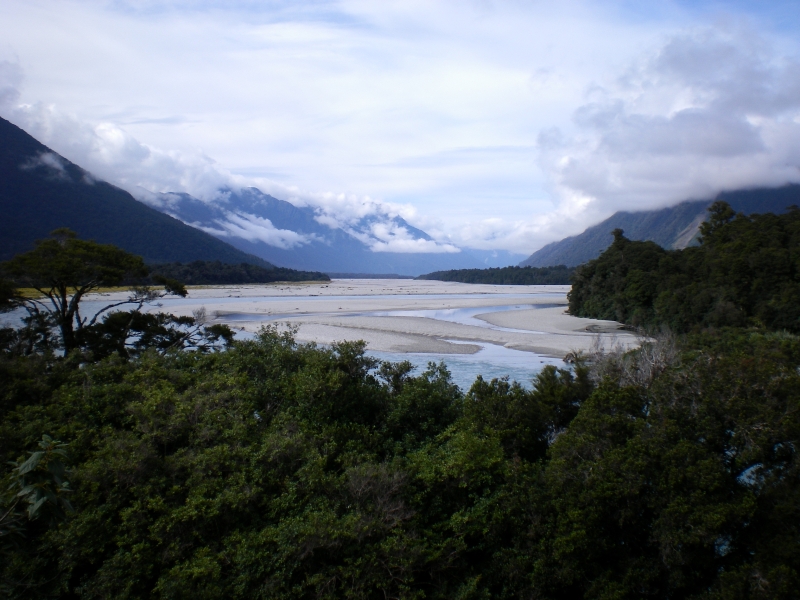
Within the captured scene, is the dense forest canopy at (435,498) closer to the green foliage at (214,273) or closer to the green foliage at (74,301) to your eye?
the green foliage at (74,301)

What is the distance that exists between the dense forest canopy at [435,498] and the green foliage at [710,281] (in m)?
26.1

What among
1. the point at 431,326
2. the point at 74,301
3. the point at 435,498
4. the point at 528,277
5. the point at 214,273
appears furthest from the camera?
the point at 528,277

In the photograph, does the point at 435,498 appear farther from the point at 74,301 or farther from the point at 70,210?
the point at 70,210

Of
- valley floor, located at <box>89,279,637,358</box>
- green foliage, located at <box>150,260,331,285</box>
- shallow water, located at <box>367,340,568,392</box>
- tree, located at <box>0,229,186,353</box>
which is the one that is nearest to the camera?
tree, located at <box>0,229,186,353</box>

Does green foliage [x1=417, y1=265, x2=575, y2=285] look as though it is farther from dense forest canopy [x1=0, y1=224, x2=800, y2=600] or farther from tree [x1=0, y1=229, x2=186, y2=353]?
dense forest canopy [x1=0, y1=224, x2=800, y2=600]

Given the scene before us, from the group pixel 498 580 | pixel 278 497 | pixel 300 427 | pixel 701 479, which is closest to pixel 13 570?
pixel 278 497

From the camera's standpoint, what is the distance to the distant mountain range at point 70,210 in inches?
4103

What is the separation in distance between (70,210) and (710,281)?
12607 centimetres

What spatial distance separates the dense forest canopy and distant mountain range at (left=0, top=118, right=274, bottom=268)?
9331 centimetres

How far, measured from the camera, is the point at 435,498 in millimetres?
9047

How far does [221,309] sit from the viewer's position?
166ft

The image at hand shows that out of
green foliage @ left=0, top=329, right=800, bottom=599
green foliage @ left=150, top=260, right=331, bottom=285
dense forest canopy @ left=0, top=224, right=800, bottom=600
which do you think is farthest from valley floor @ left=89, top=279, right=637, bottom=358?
green foliage @ left=150, top=260, right=331, bottom=285

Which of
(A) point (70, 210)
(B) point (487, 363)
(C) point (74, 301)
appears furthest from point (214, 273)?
(C) point (74, 301)

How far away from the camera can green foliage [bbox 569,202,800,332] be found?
A: 31812 mm
